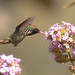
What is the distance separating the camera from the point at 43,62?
8.76 metres

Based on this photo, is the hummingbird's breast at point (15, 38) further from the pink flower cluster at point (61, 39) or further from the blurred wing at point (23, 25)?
the pink flower cluster at point (61, 39)

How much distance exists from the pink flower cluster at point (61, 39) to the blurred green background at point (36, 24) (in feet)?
15.1

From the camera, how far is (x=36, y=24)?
11219 millimetres

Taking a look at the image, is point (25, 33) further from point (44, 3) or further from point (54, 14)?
point (44, 3)

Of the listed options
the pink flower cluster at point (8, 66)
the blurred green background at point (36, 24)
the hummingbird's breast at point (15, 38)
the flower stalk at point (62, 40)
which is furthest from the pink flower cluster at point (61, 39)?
the blurred green background at point (36, 24)

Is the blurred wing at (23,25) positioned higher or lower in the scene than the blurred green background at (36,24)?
lower

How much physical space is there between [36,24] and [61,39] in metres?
7.97

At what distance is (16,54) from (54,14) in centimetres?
366

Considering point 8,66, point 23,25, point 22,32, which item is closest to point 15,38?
point 22,32

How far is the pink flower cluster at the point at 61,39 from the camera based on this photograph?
324 centimetres

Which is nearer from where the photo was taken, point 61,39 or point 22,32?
point 61,39

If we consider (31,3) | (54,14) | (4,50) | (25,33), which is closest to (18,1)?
(31,3)

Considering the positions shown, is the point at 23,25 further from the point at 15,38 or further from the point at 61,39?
the point at 61,39

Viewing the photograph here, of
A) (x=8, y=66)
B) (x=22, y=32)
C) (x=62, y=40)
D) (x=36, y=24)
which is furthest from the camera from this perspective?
(x=36, y=24)
